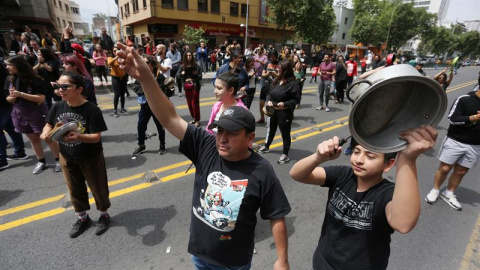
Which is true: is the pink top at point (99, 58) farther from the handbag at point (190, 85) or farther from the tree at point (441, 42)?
the tree at point (441, 42)

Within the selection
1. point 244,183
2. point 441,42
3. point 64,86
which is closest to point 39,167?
point 64,86

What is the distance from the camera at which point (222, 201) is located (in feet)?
5.45

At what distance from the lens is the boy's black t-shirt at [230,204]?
1651 mm

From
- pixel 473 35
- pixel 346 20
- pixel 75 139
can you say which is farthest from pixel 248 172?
pixel 473 35

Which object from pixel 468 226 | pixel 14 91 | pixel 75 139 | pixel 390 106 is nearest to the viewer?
pixel 390 106

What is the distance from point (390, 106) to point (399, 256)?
2.63 metres

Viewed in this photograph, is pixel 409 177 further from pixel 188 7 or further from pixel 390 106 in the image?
pixel 188 7

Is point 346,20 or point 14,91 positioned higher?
point 346,20

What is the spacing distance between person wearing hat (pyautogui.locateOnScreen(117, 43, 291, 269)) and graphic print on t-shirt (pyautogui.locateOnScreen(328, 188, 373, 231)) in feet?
1.24

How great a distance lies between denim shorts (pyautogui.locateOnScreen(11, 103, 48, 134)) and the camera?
435 cm

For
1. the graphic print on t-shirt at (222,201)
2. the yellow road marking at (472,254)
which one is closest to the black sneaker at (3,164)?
the graphic print on t-shirt at (222,201)

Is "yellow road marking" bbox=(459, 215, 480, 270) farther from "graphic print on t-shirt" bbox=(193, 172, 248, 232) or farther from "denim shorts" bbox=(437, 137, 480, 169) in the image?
"graphic print on t-shirt" bbox=(193, 172, 248, 232)

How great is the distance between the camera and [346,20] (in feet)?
165

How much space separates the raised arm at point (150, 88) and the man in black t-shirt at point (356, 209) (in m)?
0.91
